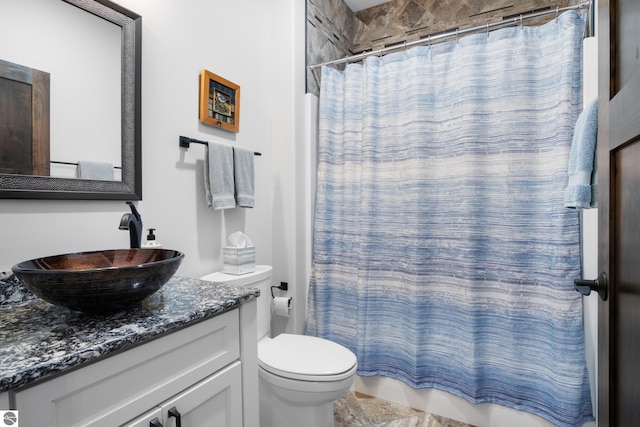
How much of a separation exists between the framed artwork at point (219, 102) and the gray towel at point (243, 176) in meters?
0.17

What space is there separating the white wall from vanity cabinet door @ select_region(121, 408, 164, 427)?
2.12 ft

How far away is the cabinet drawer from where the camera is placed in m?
0.56

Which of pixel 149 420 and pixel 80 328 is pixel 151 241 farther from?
pixel 149 420

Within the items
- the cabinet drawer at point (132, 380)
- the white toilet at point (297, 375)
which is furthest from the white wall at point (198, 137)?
the cabinet drawer at point (132, 380)

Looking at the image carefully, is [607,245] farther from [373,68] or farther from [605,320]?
[373,68]

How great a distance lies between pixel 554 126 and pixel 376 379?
5.30 ft

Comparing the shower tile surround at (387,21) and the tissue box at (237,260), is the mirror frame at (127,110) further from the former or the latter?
the shower tile surround at (387,21)

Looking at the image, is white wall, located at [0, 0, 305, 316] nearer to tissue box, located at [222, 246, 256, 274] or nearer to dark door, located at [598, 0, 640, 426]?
tissue box, located at [222, 246, 256, 274]

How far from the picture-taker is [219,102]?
1.64 meters

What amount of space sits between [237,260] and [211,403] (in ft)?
2.50

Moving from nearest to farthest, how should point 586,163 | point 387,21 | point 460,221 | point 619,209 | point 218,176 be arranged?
point 619,209 < point 586,163 < point 218,176 < point 460,221 < point 387,21

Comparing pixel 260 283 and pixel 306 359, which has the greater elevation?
pixel 260 283

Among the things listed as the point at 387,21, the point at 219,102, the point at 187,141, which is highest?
the point at 387,21

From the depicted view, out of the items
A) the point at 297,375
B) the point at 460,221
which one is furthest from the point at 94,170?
the point at 460,221
